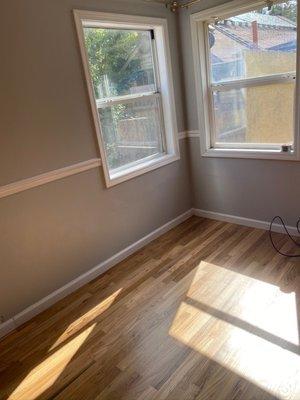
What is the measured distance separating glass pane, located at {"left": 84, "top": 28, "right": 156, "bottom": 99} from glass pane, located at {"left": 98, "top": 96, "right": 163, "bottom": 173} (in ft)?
0.43

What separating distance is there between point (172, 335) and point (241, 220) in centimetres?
157

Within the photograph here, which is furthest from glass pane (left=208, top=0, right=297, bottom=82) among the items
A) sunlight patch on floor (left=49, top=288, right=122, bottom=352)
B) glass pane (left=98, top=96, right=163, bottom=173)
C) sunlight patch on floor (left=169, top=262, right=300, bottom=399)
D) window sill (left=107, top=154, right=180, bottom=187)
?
sunlight patch on floor (left=49, top=288, right=122, bottom=352)

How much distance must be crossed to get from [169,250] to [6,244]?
1.39 m

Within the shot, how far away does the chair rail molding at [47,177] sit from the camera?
1.89 meters

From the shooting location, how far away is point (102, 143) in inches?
92.6

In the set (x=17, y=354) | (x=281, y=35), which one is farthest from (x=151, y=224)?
(x=281, y=35)

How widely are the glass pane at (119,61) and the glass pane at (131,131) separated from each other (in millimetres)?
131

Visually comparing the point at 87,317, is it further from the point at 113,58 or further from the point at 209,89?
the point at 209,89

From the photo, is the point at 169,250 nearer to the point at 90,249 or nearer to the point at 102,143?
the point at 90,249

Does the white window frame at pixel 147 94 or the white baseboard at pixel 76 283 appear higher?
the white window frame at pixel 147 94

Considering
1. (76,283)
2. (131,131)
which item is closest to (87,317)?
(76,283)

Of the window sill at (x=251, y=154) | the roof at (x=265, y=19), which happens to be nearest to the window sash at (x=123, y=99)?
the window sill at (x=251, y=154)

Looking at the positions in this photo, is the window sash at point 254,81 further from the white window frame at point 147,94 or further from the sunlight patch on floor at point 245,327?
the sunlight patch on floor at point 245,327

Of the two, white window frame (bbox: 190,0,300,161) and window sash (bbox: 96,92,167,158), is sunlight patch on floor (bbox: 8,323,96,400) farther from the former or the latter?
white window frame (bbox: 190,0,300,161)
